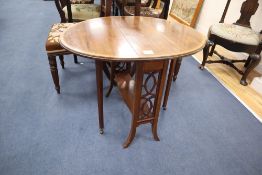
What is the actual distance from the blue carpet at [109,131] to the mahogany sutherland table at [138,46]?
5.9 inches

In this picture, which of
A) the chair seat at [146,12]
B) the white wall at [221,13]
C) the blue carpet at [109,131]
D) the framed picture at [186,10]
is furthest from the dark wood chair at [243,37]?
the framed picture at [186,10]

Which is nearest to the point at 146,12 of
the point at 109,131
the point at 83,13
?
the point at 83,13

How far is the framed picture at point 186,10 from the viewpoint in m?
3.19

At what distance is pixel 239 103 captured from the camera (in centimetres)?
188

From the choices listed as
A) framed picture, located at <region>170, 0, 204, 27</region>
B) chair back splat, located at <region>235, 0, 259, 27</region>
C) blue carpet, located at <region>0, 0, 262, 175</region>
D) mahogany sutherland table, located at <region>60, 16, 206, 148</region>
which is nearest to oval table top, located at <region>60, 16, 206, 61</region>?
mahogany sutherland table, located at <region>60, 16, 206, 148</region>

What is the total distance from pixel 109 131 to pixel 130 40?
2.49 feet

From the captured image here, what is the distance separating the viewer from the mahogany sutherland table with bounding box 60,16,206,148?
0.94 meters

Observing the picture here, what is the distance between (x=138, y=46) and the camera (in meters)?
1.01

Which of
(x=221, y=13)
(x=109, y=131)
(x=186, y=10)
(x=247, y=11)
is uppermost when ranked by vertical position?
(x=247, y=11)

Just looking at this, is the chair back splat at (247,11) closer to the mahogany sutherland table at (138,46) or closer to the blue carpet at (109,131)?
the blue carpet at (109,131)

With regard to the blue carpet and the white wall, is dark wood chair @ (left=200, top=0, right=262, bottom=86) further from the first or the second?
the blue carpet

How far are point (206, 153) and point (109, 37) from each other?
1.07 m

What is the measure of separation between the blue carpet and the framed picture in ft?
4.96

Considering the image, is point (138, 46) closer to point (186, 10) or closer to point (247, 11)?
point (247, 11)
